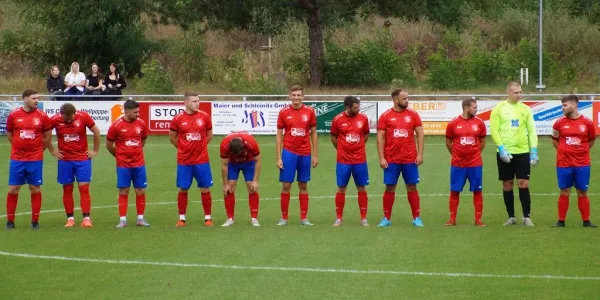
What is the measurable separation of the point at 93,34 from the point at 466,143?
3584 centimetres

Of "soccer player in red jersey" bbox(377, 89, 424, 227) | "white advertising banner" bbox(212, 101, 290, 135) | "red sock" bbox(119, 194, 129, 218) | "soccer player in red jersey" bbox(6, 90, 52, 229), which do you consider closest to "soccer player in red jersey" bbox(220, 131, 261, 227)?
"red sock" bbox(119, 194, 129, 218)

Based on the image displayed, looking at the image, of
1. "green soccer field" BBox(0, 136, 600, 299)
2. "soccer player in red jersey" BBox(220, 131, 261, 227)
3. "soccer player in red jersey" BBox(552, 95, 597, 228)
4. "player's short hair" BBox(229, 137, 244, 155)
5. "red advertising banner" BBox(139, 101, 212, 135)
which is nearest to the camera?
"green soccer field" BBox(0, 136, 600, 299)

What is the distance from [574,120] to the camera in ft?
50.2

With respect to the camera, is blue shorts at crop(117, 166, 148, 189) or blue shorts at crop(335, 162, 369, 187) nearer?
blue shorts at crop(335, 162, 369, 187)

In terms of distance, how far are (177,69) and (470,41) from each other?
15014mm

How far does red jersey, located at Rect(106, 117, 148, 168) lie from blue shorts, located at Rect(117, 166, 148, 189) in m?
0.06

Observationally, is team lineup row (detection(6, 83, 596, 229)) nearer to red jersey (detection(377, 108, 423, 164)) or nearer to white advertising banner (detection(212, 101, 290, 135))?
red jersey (detection(377, 108, 423, 164))

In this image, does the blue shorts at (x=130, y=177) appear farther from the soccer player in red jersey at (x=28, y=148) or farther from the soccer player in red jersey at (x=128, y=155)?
the soccer player in red jersey at (x=28, y=148)

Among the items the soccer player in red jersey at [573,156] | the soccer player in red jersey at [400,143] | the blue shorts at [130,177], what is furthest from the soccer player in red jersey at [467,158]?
the blue shorts at [130,177]

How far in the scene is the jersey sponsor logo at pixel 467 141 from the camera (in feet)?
50.7

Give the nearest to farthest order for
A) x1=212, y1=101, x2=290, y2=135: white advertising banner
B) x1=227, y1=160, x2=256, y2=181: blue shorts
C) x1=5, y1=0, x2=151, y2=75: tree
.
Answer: x1=227, y1=160, x2=256, y2=181: blue shorts < x1=212, y1=101, x2=290, y2=135: white advertising banner < x1=5, y1=0, x2=151, y2=75: tree

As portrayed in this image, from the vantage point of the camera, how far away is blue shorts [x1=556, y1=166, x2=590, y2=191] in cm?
1516

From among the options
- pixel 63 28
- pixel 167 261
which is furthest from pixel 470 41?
pixel 167 261

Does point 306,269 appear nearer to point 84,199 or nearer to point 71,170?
point 84,199
